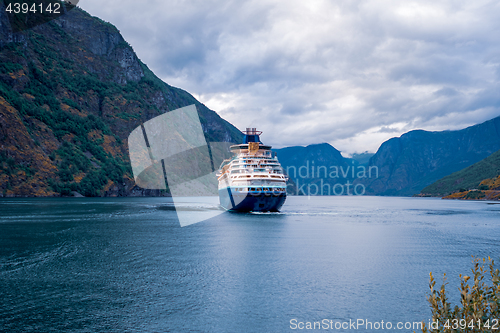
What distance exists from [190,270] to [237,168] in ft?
191

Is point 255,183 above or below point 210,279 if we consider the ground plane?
above

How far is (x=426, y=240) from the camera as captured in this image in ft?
167

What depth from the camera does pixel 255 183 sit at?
271ft

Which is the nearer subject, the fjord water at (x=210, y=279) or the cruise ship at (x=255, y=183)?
the fjord water at (x=210, y=279)

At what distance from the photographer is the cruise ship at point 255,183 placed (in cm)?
8281

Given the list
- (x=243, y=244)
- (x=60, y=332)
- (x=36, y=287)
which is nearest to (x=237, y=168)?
(x=243, y=244)

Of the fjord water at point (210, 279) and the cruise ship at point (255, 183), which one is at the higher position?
the cruise ship at point (255, 183)

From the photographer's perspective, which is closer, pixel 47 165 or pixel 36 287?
pixel 36 287

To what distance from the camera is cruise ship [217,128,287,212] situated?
82.8 m

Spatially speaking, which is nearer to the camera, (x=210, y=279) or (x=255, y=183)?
(x=210, y=279)

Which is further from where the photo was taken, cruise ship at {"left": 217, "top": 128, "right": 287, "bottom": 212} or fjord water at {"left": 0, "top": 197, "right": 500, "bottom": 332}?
cruise ship at {"left": 217, "top": 128, "right": 287, "bottom": 212}

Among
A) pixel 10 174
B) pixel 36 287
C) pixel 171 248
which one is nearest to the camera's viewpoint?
pixel 36 287

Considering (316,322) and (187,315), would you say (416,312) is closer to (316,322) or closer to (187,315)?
(316,322)

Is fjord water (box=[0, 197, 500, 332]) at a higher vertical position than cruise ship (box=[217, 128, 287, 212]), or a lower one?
lower
